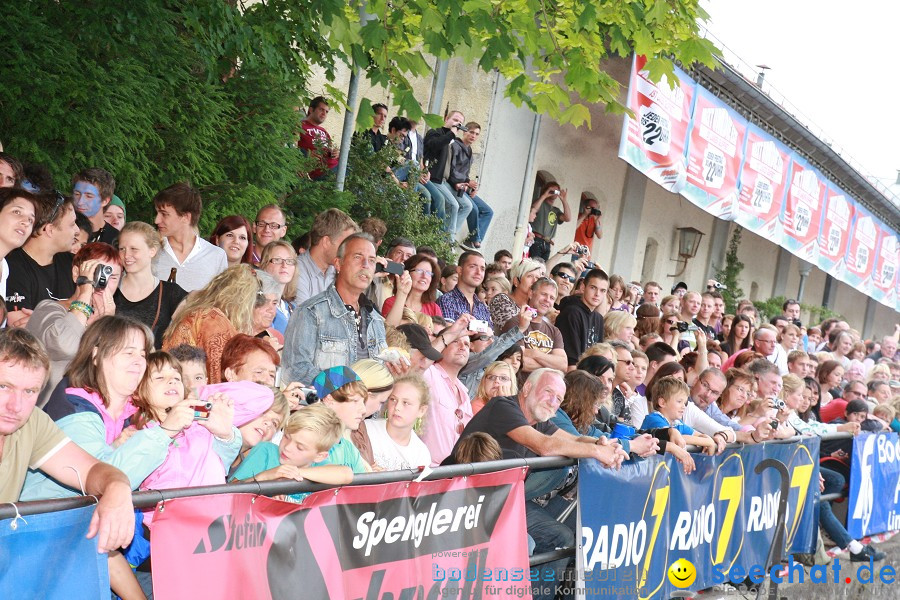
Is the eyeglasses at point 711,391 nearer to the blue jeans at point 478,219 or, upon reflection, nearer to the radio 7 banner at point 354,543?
the radio 7 banner at point 354,543

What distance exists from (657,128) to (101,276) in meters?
11.2

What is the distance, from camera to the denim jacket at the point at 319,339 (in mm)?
6324

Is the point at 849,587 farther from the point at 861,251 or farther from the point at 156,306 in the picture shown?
the point at 861,251

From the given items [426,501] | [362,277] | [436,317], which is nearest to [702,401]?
[436,317]

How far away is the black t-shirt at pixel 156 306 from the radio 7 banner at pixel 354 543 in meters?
1.80

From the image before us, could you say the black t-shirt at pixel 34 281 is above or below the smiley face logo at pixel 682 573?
above

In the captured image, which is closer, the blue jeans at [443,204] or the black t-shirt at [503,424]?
the black t-shirt at [503,424]

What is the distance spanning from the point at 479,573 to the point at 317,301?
204 cm

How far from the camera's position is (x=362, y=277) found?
6562 mm

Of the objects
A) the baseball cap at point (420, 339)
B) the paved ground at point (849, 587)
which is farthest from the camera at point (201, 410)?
the paved ground at point (849, 587)

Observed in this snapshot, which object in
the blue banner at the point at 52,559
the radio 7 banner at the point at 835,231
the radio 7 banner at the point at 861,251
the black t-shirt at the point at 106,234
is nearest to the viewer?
the blue banner at the point at 52,559

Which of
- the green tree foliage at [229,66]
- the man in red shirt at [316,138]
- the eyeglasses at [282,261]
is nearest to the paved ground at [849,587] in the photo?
the eyeglasses at [282,261]

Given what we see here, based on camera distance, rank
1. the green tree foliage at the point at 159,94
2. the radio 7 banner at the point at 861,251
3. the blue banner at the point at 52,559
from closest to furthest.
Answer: the blue banner at the point at 52,559
the green tree foliage at the point at 159,94
the radio 7 banner at the point at 861,251

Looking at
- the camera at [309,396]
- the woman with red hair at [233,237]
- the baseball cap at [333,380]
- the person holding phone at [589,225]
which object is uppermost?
the person holding phone at [589,225]
